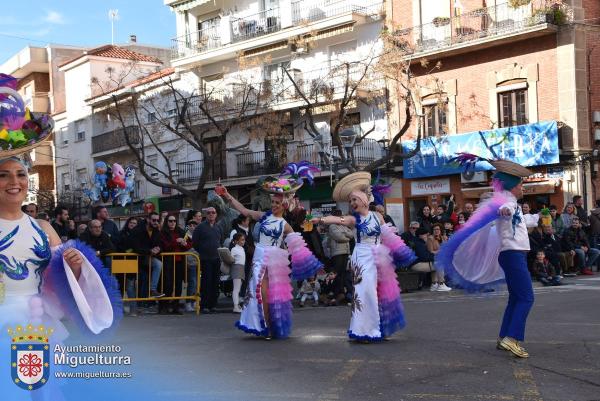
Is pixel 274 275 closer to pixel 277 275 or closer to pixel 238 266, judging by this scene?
pixel 277 275

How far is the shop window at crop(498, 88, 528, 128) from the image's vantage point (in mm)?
26766

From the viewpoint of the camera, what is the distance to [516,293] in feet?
25.1

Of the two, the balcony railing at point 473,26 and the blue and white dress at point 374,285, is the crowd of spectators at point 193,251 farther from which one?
the balcony railing at point 473,26

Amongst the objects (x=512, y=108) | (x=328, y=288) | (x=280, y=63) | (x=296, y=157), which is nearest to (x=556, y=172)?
(x=512, y=108)

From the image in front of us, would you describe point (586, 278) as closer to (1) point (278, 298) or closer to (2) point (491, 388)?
(1) point (278, 298)

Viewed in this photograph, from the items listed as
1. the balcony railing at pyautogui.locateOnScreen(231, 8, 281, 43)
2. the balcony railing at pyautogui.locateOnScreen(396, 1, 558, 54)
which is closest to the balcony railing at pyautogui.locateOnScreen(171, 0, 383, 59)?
the balcony railing at pyautogui.locateOnScreen(231, 8, 281, 43)

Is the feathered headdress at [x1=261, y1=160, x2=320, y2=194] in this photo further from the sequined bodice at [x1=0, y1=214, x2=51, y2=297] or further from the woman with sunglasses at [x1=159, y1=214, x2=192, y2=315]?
the sequined bodice at [x1=0, y1=214, x2=51, y2=297]

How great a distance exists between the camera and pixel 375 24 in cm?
3091

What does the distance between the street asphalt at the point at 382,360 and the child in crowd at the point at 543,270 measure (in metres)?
4.72

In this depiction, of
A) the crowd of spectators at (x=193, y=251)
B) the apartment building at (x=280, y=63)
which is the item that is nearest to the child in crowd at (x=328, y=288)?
the crowd of spectators at (x=193, y=251)

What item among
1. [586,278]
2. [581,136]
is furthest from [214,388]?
[581,136]

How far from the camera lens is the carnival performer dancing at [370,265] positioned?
28.7ft

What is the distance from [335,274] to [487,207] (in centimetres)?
656

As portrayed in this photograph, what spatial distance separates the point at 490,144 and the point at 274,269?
18878 millimetres
